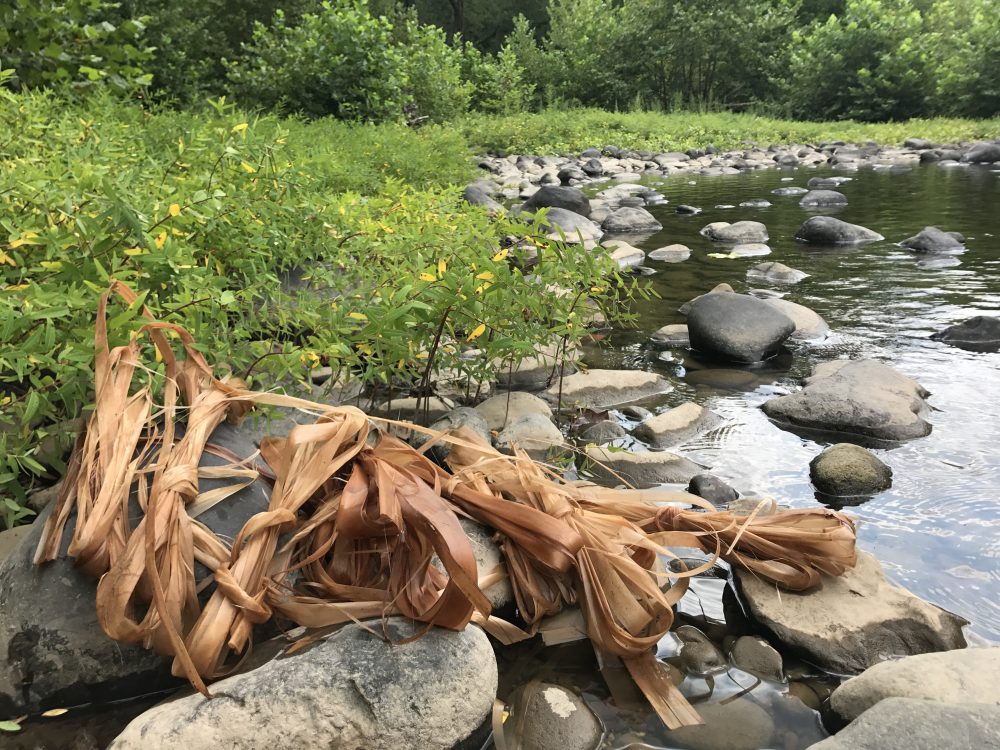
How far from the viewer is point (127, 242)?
2332 mm

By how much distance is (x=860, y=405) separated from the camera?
13.2 ft

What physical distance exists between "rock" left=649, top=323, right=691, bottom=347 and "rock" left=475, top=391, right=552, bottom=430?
6.47 feet

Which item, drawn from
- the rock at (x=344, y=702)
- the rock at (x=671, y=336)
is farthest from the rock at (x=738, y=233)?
the rock at (x=344, y=702)

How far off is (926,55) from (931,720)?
31.6 metres

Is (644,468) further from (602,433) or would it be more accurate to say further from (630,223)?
(630,223)

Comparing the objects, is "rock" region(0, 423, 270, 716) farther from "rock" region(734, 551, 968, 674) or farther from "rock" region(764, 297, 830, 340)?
"rock" region(764, 297, 830, 340)

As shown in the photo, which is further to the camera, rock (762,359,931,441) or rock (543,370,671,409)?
rock (543,370,671,409)

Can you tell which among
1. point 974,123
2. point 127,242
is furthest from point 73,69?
point 974,123

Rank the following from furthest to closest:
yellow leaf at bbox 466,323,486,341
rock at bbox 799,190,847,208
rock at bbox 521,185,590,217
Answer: rock at bbox 799,190,847,208 → rock at bbox 521,185,590,217 → yellow leaf at bbox 466,323,486,341

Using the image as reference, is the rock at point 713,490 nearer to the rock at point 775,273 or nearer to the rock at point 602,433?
the rock at point 602,433

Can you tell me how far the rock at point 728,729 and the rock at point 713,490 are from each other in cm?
120

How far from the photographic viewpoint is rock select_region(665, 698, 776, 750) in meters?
1.86

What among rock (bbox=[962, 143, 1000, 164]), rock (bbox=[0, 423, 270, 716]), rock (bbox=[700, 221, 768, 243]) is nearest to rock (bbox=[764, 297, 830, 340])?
rock (bbox=[700, 221, 768, 243])

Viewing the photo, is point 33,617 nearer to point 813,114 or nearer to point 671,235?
A: point 671,235
